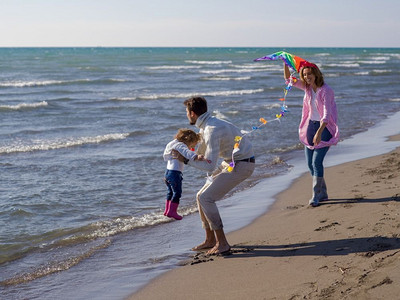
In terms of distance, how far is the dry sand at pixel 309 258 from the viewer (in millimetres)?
4254

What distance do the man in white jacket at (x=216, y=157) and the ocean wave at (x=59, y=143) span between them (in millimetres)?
8169

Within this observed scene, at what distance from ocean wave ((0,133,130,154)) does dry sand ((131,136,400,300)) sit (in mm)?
7225

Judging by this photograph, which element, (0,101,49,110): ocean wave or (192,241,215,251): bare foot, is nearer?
(192,241,215,251): bare foot

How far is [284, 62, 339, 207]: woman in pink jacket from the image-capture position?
666cm

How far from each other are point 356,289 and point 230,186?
1996mm

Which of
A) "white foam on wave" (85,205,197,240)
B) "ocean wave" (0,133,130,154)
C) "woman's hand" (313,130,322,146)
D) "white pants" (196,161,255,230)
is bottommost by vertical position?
"white foam on wave" (85,205,197,240)

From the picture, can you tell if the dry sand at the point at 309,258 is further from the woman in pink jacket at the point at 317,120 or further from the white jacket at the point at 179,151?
the white jacket at the point at 179,151

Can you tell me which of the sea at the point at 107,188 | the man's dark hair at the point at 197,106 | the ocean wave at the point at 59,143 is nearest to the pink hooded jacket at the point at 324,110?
the sea at the point at 107,188

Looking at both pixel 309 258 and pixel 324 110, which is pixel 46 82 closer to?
pixel 324 110

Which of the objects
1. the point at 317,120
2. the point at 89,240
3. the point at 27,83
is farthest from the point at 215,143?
the point at 27,83

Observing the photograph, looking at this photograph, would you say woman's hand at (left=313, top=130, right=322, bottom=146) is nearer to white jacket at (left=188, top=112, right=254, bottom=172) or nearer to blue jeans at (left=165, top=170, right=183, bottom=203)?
white jacket at (left=188, top=112, right=254, bottom=172)

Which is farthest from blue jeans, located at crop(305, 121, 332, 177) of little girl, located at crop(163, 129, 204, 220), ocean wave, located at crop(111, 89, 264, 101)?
ocean wave, located at crop(111, 89, 264, 101)

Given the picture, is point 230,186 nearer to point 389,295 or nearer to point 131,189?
point 389,295

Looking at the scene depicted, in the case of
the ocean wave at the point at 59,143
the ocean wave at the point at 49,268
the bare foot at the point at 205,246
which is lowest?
the ocean wave at the point at 49,268
